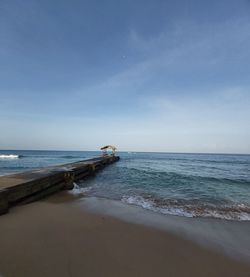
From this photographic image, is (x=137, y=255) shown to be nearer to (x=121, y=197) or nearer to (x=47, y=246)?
(x=47, y=246)

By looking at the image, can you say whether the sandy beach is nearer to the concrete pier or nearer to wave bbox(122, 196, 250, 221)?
the concrete pier

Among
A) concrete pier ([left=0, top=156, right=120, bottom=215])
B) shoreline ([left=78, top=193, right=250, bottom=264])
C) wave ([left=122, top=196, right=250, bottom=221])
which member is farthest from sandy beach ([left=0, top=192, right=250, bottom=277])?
wave ([left=122, top=196, right=250, bottom=221])

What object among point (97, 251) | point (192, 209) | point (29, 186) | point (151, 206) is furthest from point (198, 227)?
point (29, 186)

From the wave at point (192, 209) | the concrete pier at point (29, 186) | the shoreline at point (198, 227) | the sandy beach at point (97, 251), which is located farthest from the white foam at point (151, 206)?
the concrete pier at point (29, 186)

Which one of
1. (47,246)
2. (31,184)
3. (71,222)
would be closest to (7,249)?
(47,246)

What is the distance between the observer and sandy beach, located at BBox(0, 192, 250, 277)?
3047 millimetres

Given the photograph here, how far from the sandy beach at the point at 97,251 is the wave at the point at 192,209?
2.15m

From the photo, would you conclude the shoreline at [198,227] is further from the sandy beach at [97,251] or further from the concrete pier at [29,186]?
the concrete pier at [29,186]

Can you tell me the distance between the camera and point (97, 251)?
360cm

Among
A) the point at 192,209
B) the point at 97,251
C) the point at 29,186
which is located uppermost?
the point at 29,186

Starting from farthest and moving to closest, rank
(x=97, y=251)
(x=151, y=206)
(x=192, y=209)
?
1. (x=151, y=206)
2. (x=192, y=209)
3. (x=97, y=251)

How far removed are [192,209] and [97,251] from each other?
15.0 ft

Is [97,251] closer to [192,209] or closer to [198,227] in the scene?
[198,227]

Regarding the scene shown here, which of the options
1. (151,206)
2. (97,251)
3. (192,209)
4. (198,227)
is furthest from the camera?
(151,206)
